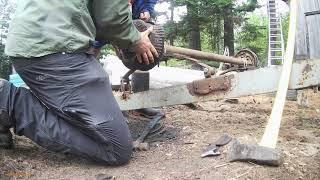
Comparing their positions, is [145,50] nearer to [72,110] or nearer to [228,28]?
[72,110]

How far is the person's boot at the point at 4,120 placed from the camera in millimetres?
2965

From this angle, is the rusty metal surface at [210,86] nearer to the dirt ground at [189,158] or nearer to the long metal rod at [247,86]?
the long metal rod at [247,86]

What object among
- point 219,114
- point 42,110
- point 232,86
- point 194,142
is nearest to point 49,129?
point 42,110

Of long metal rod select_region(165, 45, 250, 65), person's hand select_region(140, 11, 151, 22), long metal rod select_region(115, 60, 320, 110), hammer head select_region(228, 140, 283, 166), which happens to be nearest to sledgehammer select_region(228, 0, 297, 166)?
hammer head select_region(228, 140, 283, 166)

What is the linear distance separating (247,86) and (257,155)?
1124mm

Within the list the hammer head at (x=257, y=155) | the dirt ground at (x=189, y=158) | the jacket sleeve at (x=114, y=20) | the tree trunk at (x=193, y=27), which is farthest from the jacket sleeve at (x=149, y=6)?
the tree trunk at (x=193, y=27)

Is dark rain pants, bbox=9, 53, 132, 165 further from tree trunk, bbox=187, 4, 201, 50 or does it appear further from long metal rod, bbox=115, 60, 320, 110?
tree trunk, bbox=187, 4, 201, 50

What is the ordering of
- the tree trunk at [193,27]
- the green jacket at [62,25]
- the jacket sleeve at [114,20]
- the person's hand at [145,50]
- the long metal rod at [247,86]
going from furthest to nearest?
the tree trunk at [193,27] → the long metal rod at [247,86] → the person's hand at [145,50] → the jacket sleeve at [114,20] → the green jacket at [62,25]

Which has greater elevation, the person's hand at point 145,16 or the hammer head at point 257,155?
the person's hand at point 145,16

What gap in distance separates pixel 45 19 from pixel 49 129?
689mm

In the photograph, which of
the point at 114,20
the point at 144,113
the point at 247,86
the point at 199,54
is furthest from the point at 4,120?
the point at 199,54

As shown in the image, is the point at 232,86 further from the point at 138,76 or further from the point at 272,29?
the point at 272,29

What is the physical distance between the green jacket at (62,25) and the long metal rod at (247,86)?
104cm

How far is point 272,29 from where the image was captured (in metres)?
18.0
